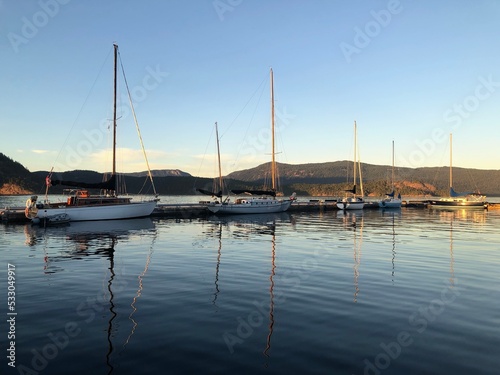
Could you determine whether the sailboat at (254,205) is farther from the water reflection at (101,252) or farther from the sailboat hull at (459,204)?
the sailboat hull at (459,204)

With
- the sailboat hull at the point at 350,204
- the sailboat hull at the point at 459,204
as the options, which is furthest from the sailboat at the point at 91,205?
the sailboat hull at the point at 459,204

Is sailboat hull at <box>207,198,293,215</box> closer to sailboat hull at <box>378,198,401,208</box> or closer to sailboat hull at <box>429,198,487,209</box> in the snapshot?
sailboat hull at <box>378,198,401,208</box>

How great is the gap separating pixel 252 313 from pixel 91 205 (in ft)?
126

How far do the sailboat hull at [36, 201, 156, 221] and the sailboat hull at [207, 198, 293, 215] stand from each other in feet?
49.7

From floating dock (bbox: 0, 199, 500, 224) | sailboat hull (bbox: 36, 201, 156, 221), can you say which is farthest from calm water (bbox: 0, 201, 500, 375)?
floating dock (bbox: 0, 199, 500, 224)

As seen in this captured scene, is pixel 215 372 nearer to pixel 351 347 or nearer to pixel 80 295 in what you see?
pixel 351 347

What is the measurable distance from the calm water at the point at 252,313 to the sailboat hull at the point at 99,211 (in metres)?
21.0

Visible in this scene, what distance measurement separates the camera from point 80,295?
13039 millimetres

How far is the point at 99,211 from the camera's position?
149 feet

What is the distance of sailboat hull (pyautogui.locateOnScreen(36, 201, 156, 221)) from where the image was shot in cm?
4256

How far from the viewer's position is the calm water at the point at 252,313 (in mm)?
7781

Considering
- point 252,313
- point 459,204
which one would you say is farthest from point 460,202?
point 252,313

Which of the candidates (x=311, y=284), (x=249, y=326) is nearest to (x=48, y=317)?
(x=249, y=326)

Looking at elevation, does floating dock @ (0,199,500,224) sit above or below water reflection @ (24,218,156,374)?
above
